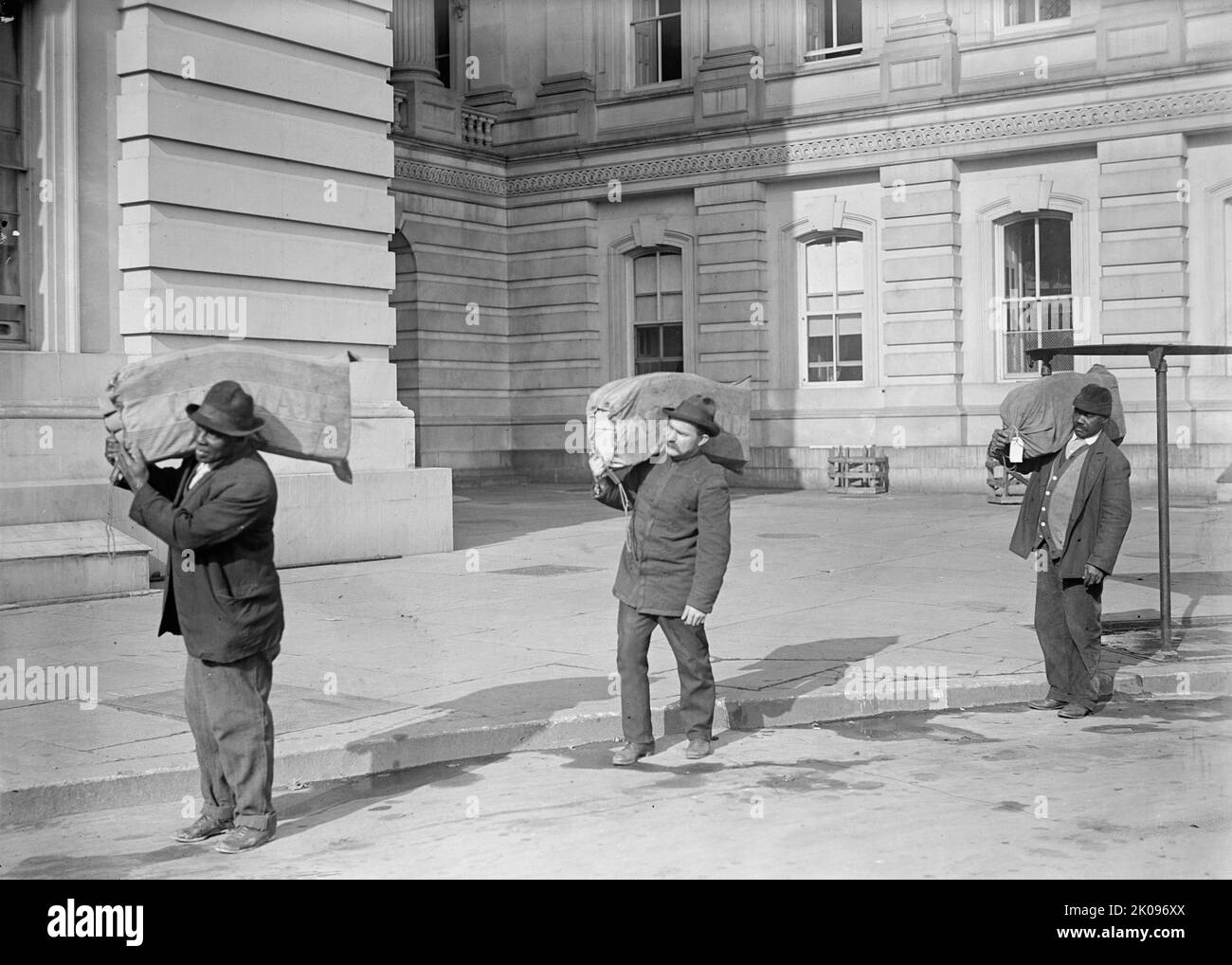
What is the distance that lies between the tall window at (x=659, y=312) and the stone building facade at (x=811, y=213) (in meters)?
0.06

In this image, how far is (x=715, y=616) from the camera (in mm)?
12023

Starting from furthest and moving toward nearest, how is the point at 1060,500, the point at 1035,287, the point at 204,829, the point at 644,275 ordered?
the point at 644,275, the point at 1035,287, the point at 1060,500, the point at 204,829

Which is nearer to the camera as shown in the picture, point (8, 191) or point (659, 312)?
point (8, 191)

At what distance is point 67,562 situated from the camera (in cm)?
1244

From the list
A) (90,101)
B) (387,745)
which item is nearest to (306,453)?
(387,745)

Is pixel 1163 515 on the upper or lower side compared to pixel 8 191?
lower

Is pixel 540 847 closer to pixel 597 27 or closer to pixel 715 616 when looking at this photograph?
pixel 715 616

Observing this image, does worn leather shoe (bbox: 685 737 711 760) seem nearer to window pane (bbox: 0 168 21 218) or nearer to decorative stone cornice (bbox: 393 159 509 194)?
window pane (bbox: 0 168 21 218)

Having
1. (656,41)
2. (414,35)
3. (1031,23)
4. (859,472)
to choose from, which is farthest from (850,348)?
(414,35)

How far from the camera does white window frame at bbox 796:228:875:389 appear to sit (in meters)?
27.4

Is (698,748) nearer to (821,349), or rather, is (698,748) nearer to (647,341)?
(821,349)

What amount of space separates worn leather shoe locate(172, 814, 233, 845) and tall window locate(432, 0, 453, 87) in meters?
26.6

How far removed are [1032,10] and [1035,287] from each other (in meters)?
4.61

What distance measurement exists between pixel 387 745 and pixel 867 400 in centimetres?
2046
